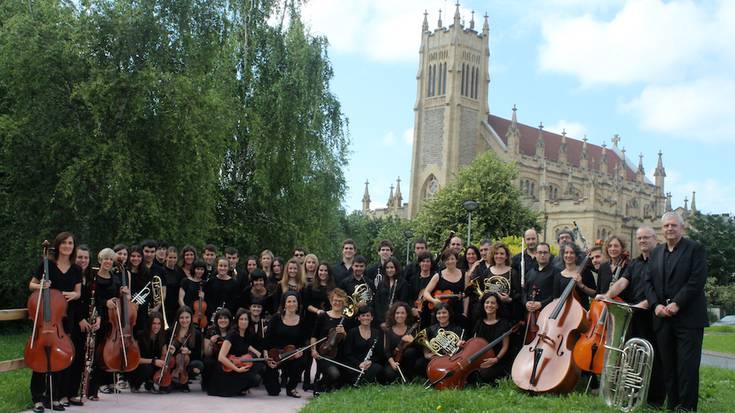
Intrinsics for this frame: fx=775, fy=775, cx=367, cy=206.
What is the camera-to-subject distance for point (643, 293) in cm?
844

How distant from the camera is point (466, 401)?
343 inches

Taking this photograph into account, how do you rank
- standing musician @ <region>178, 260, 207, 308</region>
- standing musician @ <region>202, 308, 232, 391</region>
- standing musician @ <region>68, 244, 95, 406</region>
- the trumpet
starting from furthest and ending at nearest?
standing musician @ <region>178, 260, 207, 308</region> < the trumpet < standing musician @ <region>202, 308, 232, 391</region> < standing musician @ <region>68, 244, 95, 406</region>

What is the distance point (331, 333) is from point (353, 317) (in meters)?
0.51

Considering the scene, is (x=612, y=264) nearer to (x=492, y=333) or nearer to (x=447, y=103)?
(x=492, y=333)

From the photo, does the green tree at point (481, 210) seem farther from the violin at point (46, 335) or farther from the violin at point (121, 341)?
the violin at point (46, 335)

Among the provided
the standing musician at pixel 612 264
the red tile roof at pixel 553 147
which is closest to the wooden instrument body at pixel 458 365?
the standing musician at pixel 612 264

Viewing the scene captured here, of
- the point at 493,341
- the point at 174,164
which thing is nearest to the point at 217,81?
the point at 174,164

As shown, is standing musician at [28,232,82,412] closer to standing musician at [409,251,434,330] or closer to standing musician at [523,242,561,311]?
standing musician at [409,251,434,330]

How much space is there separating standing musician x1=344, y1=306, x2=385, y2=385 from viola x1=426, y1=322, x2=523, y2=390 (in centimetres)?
83

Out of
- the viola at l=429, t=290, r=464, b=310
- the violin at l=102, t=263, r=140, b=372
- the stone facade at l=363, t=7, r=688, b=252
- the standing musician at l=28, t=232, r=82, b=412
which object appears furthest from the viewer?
the stone facade at l=363, t=7, r=688, b=252

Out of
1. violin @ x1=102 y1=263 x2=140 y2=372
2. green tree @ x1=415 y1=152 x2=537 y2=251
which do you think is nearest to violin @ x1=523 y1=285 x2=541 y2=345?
violin @ x1=102 y1=263 x2=140 y2=372

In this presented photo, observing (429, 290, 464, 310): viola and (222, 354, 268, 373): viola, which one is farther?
(429, 290, 464, 310): viola

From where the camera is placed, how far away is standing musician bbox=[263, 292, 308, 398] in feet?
34.9

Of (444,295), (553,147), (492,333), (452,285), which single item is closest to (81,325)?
(444,295)
